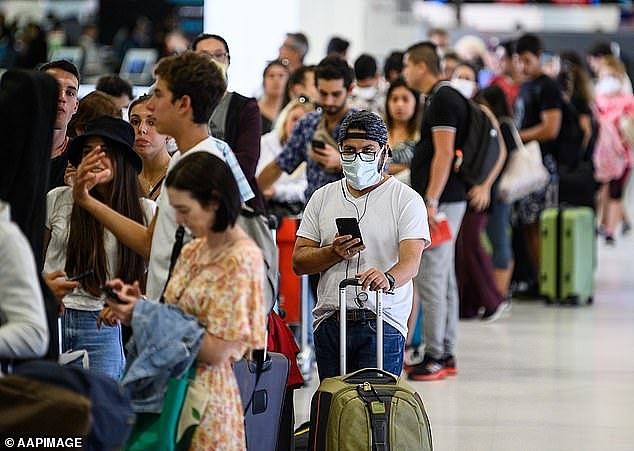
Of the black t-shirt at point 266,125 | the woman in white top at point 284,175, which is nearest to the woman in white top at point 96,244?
the woman in white top at point 284,175

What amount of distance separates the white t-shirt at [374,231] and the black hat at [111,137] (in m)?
0.84

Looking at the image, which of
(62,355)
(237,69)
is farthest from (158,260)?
(237,69)

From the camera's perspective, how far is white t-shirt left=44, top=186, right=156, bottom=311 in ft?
15.0

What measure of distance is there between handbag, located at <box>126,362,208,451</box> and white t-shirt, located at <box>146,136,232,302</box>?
349 millimetres

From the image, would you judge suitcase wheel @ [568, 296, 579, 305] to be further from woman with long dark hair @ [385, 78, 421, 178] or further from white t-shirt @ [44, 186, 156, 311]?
white t-shirt @ [44, 186, 156, 311]

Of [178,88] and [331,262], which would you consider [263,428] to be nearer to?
[331,262]

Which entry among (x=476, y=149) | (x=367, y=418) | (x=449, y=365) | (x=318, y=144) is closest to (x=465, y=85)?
(x=476, y=149)

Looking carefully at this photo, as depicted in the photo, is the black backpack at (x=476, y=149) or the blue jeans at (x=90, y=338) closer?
the blue jeans at (x=90, y=338)

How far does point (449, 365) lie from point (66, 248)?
3.70m

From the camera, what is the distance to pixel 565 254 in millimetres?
10422

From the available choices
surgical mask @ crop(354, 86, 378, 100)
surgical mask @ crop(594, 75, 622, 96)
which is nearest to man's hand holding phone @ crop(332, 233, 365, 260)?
surgical mask @ crop(354, 86, 378, 100)

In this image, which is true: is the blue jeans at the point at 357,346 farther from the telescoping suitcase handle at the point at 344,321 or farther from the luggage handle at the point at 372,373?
the luggage handle at the point at 372,373

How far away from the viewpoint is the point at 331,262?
5055 mm

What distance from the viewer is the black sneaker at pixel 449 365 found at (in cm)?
783
